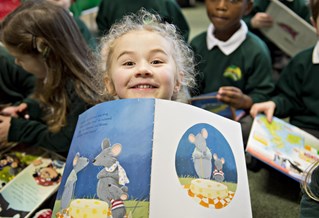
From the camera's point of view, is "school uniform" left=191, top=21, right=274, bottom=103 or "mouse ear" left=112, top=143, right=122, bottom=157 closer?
"mouse ear" left=112, top=143, right=122, bottom=157

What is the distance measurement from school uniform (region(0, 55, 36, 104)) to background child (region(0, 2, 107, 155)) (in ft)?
0.77

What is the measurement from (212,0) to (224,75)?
26cm

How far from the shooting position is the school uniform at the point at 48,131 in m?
1.04

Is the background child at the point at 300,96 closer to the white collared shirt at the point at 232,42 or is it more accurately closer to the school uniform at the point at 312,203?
the white collared shirt at the point at 232,42

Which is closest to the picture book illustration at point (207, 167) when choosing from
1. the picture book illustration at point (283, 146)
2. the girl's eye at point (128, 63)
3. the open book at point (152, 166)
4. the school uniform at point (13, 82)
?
the open book at point (152, 166)

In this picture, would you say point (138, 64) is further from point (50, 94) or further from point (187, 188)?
point (50, 94)

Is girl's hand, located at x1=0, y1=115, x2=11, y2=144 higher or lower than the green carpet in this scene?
higher

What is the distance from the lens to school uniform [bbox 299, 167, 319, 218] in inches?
27.8

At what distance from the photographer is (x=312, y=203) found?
714 mm

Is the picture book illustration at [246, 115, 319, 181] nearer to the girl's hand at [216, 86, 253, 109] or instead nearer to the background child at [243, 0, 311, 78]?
the girl's hand at [216, 86, 253, 109]

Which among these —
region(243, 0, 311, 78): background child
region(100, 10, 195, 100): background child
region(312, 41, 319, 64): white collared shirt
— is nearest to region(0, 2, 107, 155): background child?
region(100, 10, 195, 100): background child

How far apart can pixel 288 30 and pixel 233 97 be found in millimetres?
478

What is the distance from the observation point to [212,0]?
4.17 feet

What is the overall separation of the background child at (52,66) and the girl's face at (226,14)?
46cm
